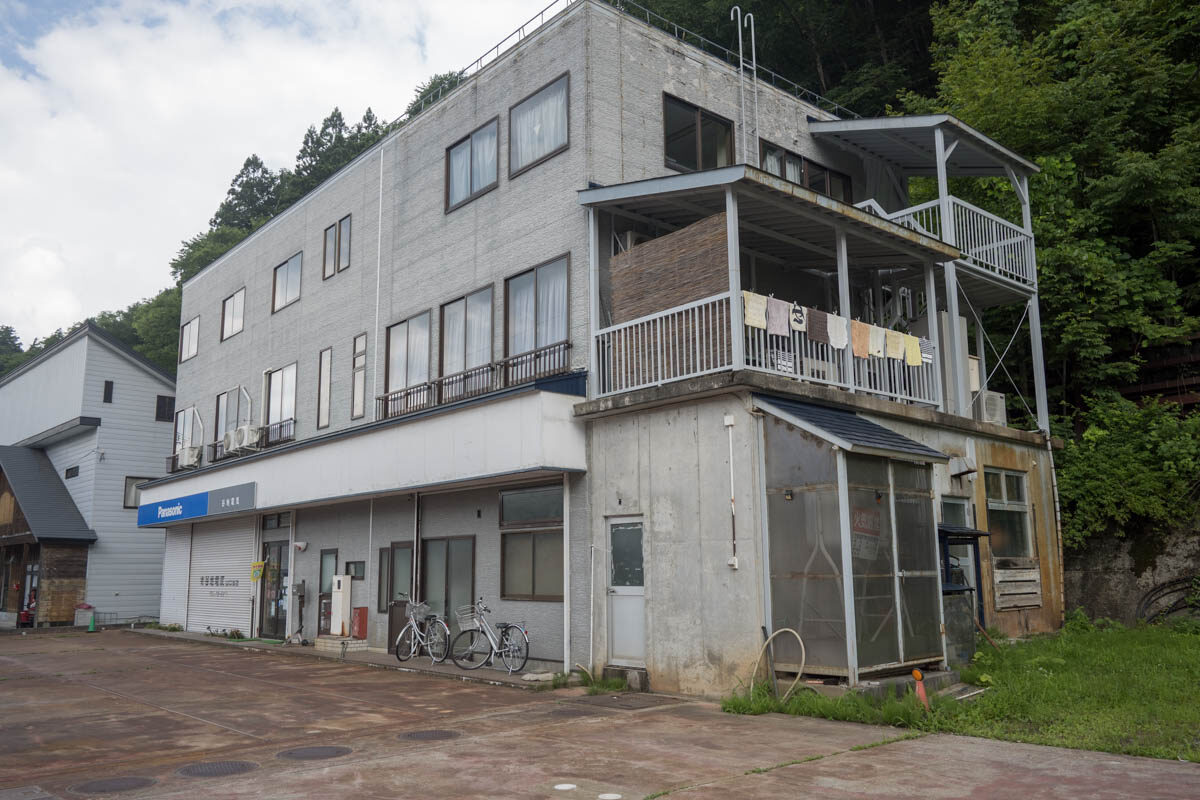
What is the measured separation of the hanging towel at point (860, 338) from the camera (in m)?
13.8

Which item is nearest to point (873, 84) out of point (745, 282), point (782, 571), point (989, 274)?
point (989, 274)

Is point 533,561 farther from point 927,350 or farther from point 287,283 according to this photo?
point 287,283

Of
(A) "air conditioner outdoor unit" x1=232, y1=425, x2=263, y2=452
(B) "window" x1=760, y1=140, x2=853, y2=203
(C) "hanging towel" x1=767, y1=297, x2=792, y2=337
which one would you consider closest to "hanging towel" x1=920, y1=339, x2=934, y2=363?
(C) "hanging towel" x1=767, y1=297, x2=792, y2=337

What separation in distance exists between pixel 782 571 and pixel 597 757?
4.05 metres

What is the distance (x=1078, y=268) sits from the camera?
19.6 meters

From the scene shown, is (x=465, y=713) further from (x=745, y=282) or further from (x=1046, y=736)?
(x=745, y=282)

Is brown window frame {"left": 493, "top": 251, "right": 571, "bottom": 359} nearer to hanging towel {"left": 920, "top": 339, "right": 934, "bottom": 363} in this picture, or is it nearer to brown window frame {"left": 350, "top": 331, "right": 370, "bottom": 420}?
brown window frame {"left": 350, "top": 331, "right": 370, "bottom": 420}

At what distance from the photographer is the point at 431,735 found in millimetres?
9680

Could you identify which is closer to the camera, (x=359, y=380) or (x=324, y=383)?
(x=359, y=380)

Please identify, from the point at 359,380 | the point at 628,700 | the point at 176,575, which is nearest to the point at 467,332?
the point at 359,380

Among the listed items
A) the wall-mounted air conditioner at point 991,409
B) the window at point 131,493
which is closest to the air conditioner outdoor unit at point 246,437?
the window at point 131,493

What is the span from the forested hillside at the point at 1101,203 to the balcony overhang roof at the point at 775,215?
5.68 meters

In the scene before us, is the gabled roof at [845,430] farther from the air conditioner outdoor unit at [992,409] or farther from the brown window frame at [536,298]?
the air conditioner outdoor unit at [992,409]

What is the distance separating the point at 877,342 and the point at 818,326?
134 centimetres
